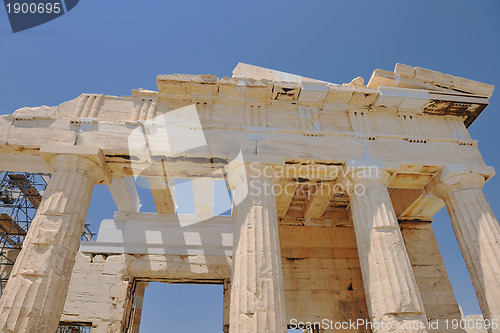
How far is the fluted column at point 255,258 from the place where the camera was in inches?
244

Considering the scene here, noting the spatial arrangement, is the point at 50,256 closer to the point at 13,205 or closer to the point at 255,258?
the point at 255,258

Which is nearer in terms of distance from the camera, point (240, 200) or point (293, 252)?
point (240, 200)

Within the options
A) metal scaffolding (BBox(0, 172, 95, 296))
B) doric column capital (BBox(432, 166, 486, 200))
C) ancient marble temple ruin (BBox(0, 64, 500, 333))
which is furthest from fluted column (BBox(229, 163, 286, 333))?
metal scaffolding (BBox(0, 172, 95, 296))

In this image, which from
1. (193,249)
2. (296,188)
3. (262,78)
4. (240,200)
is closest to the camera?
(240,200)

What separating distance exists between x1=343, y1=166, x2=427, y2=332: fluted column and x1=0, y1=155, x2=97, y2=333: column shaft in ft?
20.1

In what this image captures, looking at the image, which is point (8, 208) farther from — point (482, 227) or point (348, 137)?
point (482, 227)

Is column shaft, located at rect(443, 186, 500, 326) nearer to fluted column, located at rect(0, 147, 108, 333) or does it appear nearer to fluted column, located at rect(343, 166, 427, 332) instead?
fluted column, located at rect(343, 166, 427, 332)

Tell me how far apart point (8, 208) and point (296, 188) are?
20.4 meters

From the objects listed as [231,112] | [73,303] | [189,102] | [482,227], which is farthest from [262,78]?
[73,303]

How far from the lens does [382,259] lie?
281 inches

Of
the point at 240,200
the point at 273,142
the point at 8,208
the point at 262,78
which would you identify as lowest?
the point at 240,200

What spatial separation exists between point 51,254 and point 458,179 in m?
9.30

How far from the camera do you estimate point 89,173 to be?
8.12 metres

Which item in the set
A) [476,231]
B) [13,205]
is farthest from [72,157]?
[13,205]
